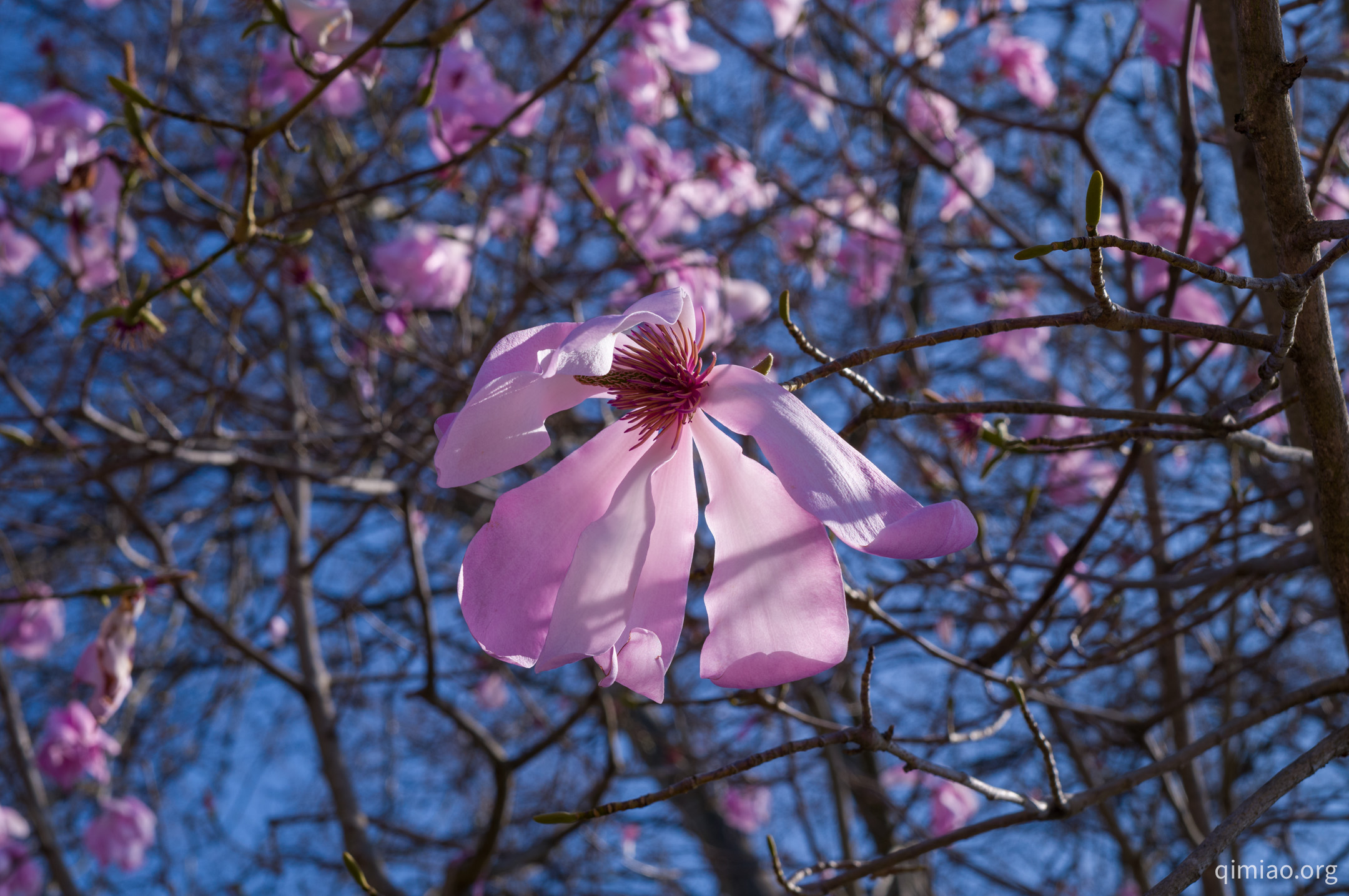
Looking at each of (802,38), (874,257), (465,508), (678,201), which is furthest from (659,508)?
(802,38)

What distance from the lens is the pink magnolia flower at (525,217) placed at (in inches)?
128

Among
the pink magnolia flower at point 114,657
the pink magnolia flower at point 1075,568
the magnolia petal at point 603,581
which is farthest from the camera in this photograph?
the pink magnolia flower at point 1075,568

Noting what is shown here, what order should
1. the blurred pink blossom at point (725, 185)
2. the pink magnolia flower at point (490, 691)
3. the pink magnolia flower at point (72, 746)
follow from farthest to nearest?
the pink magnolia flower at point (490, 691)
the blurred pink blossom at point (725, 185)
the pink magnolia flower at point (72, 746)

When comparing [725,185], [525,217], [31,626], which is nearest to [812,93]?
[725,185]

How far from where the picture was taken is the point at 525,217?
3.25 metres

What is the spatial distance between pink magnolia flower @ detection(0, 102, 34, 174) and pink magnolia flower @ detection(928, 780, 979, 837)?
9.00 feet

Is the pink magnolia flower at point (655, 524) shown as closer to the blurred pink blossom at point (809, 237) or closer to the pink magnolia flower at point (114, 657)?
the pink magnolia flower at point (114, 657)

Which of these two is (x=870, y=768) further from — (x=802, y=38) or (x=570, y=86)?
(x=802, y=38)

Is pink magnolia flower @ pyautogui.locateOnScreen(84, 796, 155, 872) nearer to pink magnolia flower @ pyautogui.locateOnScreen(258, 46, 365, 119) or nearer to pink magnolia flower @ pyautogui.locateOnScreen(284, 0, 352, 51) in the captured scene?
pink magnolia flower @ pyautogui.locateOnScreen(258, 46, 365, 119)

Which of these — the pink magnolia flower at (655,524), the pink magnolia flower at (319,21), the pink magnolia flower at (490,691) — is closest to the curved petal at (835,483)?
the pink magnolia flower at (655,524)

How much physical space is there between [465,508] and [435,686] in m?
2.93

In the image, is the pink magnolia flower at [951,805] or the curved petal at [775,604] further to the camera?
the pink magnolia flower at [951,805]

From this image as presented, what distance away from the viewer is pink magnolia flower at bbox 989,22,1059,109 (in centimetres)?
320

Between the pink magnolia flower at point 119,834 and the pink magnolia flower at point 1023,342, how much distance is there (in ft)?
10.0
